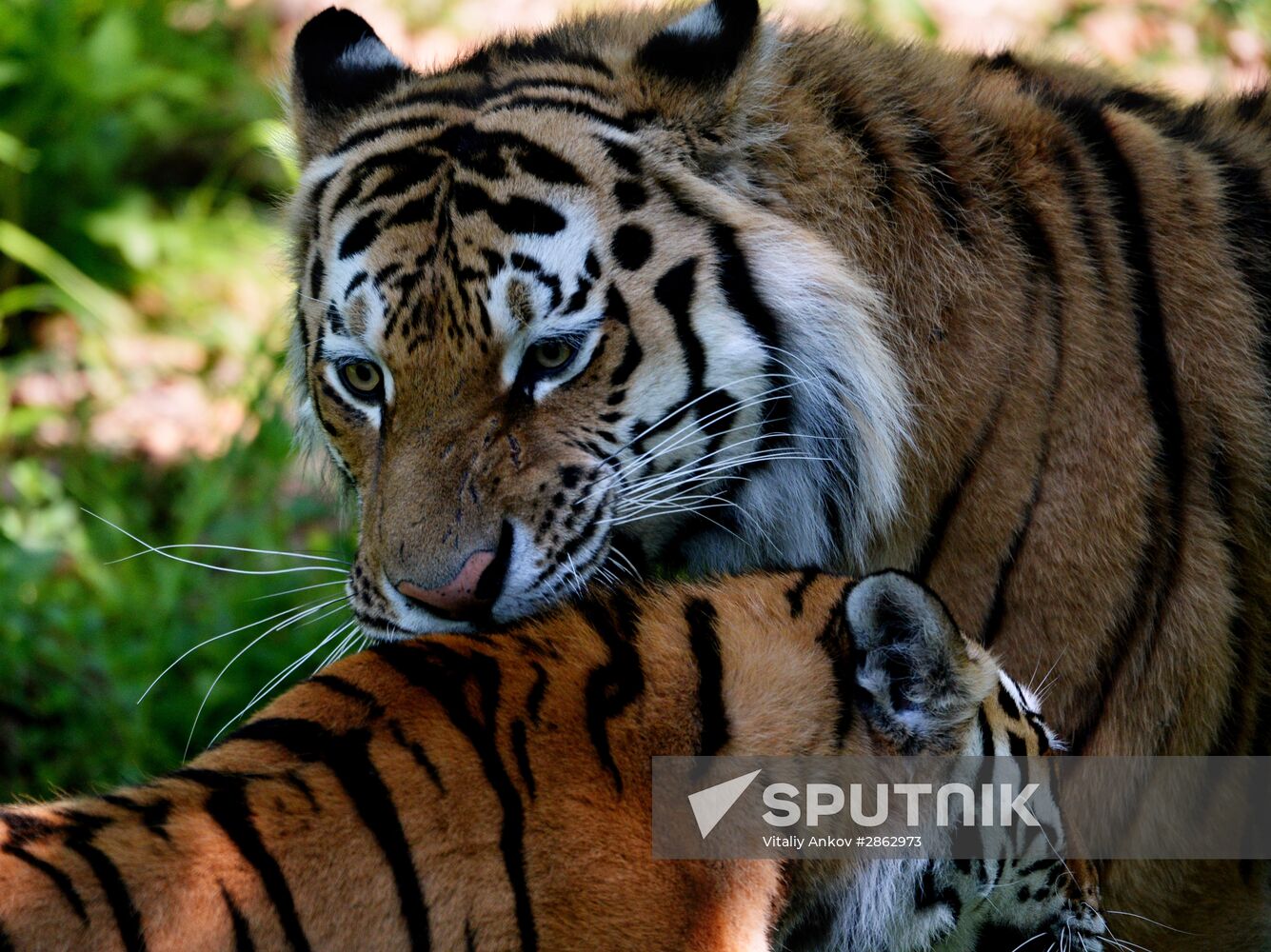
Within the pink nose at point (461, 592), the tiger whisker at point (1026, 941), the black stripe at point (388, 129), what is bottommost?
the tiger whisker at point (1026, 941)

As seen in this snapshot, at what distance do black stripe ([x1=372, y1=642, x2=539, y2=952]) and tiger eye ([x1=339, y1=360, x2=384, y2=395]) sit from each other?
0.59m

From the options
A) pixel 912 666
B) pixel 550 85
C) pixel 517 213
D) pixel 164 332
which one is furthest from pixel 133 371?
pixel 912 666

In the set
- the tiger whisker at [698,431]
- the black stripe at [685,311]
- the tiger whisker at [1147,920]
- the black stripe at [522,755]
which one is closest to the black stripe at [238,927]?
the black stripe at [522,755]

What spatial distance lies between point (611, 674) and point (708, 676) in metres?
0.16

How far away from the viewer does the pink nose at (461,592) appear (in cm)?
265

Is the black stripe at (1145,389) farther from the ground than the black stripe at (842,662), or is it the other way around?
the black stripe at (1145,389)

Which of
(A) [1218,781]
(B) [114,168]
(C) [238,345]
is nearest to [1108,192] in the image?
(A) [1218,781]

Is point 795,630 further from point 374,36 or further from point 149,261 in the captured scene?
point 149,261

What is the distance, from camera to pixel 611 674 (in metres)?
2.46

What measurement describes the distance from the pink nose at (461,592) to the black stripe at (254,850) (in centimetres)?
56

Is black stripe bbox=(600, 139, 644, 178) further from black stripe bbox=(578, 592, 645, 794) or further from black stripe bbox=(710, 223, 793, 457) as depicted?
black stripe bbox=(578, 592, 645, 794)

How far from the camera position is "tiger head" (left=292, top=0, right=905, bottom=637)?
9.00 feet

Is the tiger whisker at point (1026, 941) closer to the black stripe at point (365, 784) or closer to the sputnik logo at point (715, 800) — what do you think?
the sputnik logo at point (715, 800)

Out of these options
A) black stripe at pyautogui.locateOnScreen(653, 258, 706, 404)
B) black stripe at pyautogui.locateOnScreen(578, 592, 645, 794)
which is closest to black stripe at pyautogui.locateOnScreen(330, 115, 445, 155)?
black stripe at pyautogui.locateOnScreen(653, 258, 706, 404)
